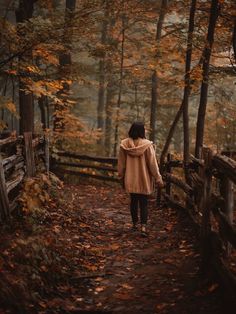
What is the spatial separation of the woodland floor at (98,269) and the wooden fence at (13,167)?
16.4 inches

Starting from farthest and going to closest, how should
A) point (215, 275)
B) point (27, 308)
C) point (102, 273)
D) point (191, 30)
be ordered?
point (191, 30) → point (102, 273) → point (215, 275) → point (27, 308)

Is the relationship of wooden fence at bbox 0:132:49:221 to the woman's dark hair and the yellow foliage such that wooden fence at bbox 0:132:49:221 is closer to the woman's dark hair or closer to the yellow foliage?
the yellow foliage

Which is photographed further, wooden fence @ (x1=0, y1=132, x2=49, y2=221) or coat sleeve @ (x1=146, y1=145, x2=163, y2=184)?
coat sleeve @ (x1=146, y1=145, x2=163, y2=184)

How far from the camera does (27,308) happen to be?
170 inches

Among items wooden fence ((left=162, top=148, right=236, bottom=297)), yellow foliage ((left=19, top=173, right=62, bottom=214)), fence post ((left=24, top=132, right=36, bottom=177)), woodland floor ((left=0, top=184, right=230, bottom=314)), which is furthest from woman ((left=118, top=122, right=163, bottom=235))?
wooden fence ((left=162, top=148, right=236, bottom=297))

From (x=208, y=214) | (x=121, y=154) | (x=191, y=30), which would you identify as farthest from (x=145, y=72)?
(x=208, y=214)

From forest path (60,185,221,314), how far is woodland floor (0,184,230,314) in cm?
1

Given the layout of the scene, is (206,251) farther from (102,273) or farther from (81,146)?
(81,146)

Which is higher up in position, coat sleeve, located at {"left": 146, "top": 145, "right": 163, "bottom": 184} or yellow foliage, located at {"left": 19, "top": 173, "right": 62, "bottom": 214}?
coat sleeve, located at {"left": 146, "top": 145, "right": 163, "bottom": 184}

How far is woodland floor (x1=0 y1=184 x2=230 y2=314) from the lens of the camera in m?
4.74

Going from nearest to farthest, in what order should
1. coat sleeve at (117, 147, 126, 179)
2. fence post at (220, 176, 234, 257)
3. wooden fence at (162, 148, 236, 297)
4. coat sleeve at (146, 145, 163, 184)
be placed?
wooden fence at (162, 148, 236, 297) < fence post at (220, 176, 234, 257) < coat sleeve at (146, 145, 163, 184) < coat sleeve at (117, 147, 126, 179)

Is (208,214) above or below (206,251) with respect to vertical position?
above

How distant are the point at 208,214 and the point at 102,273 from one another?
180 cm

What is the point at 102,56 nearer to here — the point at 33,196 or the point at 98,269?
the point at 33,196
